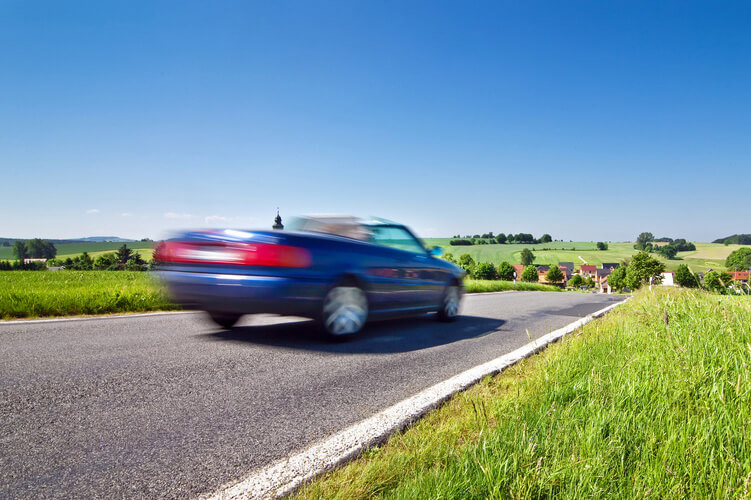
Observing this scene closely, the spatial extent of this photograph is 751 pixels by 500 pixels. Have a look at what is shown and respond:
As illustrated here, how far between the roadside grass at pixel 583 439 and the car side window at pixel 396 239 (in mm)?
2633

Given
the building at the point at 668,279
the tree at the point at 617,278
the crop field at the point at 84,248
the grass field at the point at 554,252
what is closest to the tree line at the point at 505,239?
the grass field at the point at 554,252

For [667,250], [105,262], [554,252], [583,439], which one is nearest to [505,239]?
[554,252]

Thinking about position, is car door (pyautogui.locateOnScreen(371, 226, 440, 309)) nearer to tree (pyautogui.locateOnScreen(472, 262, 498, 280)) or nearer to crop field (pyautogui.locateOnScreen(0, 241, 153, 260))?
tree (pyautogui.locateOnScreen(472, 262, 498, 280))

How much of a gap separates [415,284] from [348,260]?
1.57 meters

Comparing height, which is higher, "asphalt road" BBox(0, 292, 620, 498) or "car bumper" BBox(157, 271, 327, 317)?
"car bumper" BBox(157, 271, 327, 317)

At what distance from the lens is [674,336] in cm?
399

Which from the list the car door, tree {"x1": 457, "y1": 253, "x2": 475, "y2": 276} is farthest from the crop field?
the car door

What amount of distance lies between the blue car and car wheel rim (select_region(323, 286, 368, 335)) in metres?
0.01

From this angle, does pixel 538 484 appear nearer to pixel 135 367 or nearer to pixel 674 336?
pixel 135 367

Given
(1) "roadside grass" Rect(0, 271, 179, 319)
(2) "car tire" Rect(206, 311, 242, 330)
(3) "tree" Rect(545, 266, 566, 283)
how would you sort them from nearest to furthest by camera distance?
1. (2) "car tire" Rect(206, 311, 242, 330)
2. (1) "roadside grass" Rect(0, 271, 179, 319)
3. (3) "tree" Rect(545, 266, 566, 283)

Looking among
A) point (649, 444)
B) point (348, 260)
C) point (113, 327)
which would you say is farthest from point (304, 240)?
point (649, 444)

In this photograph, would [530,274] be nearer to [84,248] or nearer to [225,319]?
[225,319]

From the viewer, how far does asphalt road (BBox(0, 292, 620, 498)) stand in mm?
1790

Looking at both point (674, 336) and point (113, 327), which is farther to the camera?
point (113, 327)
